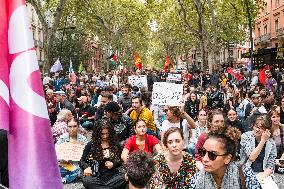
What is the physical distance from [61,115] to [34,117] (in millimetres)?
6797

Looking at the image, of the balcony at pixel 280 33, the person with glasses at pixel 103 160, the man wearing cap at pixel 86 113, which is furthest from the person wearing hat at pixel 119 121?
the balcony at pixel 280 33

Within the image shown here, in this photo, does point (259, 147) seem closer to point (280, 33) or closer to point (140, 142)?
point (140, 142)

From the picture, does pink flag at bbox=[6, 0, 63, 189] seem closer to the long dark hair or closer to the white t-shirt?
the long dark hair

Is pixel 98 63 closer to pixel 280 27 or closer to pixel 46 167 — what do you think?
pixel 280 27

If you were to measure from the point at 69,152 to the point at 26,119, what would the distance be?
554 cm

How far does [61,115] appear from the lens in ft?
30.9

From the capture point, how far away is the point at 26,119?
8.84 feet

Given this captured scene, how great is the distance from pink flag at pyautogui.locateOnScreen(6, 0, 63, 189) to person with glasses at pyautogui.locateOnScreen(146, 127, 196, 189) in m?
2.07

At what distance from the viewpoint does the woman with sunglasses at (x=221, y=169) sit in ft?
11.6

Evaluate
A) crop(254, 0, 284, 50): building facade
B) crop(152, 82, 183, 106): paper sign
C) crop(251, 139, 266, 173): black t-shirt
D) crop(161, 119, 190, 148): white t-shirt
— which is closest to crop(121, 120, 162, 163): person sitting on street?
crop(161, 119, 190, 148): white t-shirt

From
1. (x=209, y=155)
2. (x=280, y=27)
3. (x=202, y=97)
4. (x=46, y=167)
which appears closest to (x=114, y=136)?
(x=209, y=155)

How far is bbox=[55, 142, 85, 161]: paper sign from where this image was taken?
8125 mm

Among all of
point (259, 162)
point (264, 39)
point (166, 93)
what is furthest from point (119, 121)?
point (264, 39)

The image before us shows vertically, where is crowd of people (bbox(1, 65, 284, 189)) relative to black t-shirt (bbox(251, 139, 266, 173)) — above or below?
above
